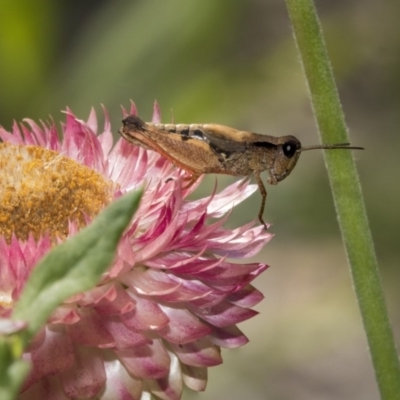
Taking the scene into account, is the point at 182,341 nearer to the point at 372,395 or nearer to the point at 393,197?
the point at 393,197

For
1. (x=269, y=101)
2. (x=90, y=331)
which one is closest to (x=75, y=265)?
(x=90, y=331)

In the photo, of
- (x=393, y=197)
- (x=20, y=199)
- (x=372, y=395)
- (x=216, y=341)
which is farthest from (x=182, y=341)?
(x=372, y=395)

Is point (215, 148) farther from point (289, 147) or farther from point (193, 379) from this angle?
point (193, 379)

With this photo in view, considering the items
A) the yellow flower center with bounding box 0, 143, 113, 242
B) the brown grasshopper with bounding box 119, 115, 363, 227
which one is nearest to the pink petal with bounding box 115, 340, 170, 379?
the yellow flower center with bounding box 0, 143, 113, 242

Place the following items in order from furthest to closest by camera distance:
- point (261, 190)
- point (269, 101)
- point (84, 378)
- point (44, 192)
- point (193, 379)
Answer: point (269, 101)
point (261, 190)
point (44, 192)
point (193, 379)
point (84, 378)

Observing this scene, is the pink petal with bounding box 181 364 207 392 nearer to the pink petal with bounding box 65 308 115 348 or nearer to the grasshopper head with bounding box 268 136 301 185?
the pink petal with bounding box 65 308 115 348

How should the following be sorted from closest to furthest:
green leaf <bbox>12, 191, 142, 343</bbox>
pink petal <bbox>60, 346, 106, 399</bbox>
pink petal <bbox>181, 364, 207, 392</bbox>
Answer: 1. green leaf <bbox>12, 191, 142, 343</bbox>
2. pink petal <bbox>60, 346, 106, 399</bbox>
3. pink petal <bbox>181, 364, 207, 392</bbox>
